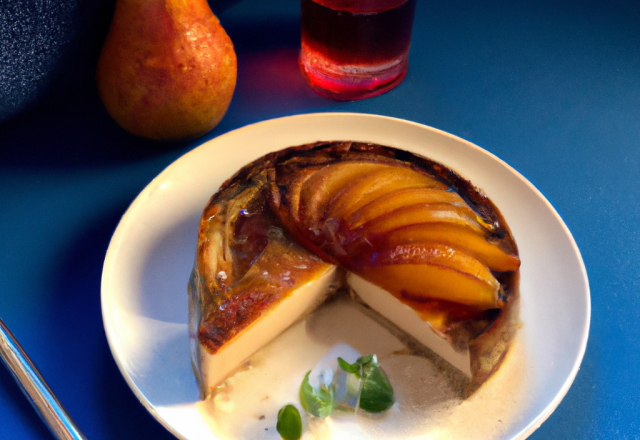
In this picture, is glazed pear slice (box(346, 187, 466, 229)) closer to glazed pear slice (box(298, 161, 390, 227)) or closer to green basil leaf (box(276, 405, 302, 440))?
glazed pear slice (box(298, 161, 390, 227))

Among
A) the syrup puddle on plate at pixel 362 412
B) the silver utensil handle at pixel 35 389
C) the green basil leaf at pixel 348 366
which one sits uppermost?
the green basil leaf at pixel 348 366

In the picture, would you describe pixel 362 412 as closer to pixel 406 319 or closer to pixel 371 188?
pixel 406 319

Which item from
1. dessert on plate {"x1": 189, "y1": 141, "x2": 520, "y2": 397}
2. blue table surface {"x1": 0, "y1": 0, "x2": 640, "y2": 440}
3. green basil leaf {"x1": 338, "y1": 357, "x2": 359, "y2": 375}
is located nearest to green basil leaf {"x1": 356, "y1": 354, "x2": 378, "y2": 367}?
green basil leaf {"x1": 338, "y1": 357, "x2": 359, "y2": 375}

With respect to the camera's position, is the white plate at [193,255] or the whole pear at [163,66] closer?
the white plate at [193,255]

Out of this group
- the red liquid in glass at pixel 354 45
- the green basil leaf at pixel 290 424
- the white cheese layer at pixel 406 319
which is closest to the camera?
the green basil leaf at pixel 290 424

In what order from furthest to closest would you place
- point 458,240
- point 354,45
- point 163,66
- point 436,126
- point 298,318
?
point 436,126, point 354,45, point 163,66, point 298,318, point 458,240

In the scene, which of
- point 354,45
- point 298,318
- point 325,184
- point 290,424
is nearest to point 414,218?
point 325,184

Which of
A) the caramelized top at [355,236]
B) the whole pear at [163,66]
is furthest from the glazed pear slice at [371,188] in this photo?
the whole pear at [163,66]

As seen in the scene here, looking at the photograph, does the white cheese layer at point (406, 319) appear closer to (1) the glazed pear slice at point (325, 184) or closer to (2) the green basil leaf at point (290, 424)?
(1) the glazed pear slice at point (325, 184)
